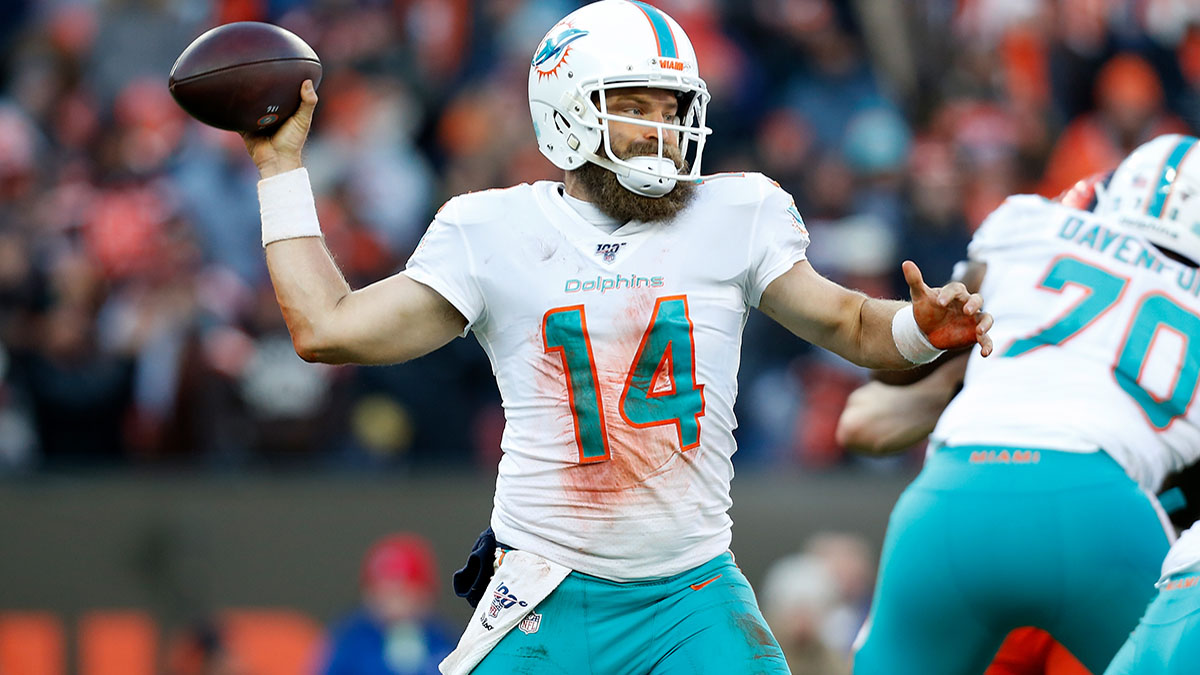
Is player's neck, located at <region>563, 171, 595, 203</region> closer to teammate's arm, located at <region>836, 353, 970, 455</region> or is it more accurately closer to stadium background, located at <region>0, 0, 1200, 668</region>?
teammate's arm, located at <region>836, 353, 970, 455</region>

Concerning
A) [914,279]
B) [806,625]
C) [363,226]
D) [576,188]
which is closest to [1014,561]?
[914,279]

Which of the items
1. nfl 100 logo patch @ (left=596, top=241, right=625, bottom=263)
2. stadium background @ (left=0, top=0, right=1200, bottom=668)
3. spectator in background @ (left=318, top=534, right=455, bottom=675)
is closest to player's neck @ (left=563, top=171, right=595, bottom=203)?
nfl 100 logo patch @ (left=596, top=241, right=625, bottom=263)

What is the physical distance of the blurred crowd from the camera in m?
9.42

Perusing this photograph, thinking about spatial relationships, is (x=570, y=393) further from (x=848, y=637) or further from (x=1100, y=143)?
(x=1100, y=143)

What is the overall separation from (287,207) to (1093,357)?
2.21 meters

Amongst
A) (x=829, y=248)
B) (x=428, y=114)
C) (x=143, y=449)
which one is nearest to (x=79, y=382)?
(x=143, y=449)

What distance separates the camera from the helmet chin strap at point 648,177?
13.4ft

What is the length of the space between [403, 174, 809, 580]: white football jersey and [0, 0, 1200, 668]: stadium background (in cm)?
504

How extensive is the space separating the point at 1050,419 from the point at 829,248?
5569 millimetres

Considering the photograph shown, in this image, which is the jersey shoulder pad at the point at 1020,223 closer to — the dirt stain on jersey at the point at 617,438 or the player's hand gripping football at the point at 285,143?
the dirt stain on jersey at the point at 617,438

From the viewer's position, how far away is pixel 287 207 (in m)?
4.15

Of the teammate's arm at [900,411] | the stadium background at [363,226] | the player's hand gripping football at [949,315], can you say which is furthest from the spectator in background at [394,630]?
the player's hand gripping football at [949,315]

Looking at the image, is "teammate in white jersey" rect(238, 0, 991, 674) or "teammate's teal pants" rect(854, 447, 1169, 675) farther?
"teammate's teal pants" rect(854, 447, 1169, 675)

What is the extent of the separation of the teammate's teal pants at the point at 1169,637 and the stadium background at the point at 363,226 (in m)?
5.16
